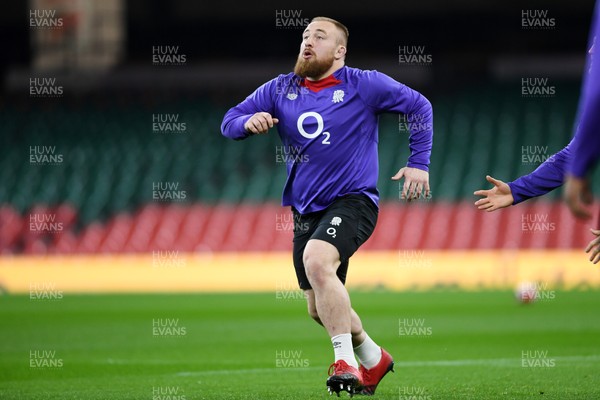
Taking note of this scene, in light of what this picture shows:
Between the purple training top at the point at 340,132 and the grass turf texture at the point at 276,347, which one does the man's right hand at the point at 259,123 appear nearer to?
the purple training top at the point at 340,132

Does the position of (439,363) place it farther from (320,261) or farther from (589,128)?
(589,128)

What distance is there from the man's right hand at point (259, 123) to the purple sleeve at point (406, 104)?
82cm

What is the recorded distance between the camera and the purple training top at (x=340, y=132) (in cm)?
771

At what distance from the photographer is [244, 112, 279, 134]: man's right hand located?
7281mm

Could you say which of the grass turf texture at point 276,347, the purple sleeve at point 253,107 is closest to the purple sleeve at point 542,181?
the grass turf texture at point 276,347

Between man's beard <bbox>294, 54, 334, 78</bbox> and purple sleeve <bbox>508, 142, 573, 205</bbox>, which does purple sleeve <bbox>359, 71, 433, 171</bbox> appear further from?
purple sleeve <bbox>508, 142, 573, 205</bbox>

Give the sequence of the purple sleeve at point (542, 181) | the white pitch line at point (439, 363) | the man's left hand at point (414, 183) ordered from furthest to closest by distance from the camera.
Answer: the white pitch line at point (439, 363)
the man's left hand at point (414, 183)
the purple sleeve at point (542, 181)

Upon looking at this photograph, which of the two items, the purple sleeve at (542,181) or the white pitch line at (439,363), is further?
the white pitch line at (439,363)

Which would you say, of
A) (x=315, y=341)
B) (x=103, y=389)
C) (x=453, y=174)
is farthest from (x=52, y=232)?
(x=103, y=389)

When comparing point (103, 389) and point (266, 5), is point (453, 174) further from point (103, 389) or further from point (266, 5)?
point (103, 389)

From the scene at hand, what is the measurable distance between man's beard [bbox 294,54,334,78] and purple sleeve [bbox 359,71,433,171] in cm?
28

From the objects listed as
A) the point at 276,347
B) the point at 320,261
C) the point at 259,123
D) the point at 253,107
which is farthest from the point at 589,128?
the point at 276,347

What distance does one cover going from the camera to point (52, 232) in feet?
87.9

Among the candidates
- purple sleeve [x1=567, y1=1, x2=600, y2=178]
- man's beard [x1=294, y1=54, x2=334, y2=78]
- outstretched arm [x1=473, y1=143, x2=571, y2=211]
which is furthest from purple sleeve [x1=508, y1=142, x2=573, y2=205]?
man's beard [x1=294, y1=54, x2=334, y2=78]
